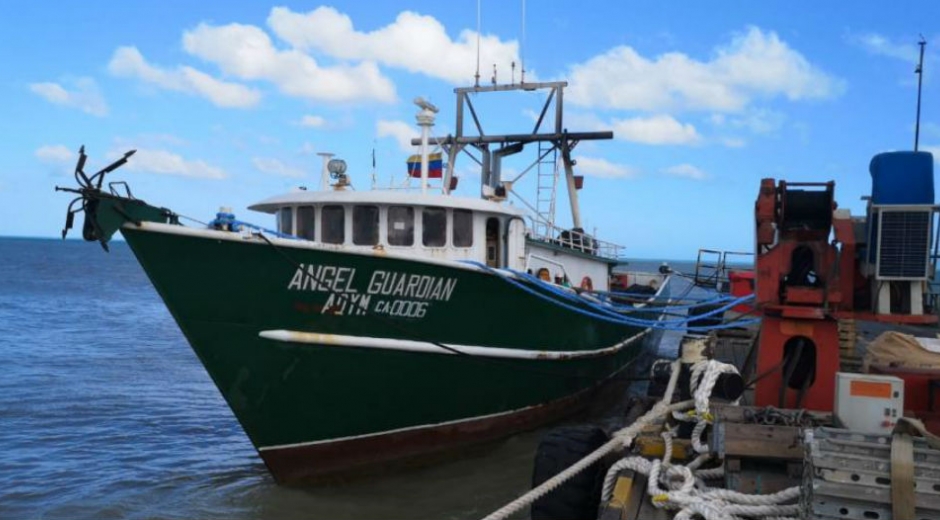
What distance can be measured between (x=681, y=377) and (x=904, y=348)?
5.99 feet

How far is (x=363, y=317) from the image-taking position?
6.67 metres

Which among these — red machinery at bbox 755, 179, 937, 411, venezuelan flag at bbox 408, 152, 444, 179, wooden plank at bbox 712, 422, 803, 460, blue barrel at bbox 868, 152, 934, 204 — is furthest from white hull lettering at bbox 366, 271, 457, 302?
blue barrel at bbox 868, 152, 934, 204

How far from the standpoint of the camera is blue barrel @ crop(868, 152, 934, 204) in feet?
13.6

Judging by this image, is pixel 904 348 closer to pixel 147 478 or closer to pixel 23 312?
pixel 147 478

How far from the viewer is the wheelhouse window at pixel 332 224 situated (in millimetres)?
8133

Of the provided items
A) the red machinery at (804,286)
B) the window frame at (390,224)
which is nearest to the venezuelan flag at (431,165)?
the window frame at (390,224)

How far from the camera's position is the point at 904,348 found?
5281mm

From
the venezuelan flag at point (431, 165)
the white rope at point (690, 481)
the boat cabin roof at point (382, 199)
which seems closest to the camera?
the white rope at point (690, 481)

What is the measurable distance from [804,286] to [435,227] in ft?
14.4

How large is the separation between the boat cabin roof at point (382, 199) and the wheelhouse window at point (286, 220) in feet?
0.30

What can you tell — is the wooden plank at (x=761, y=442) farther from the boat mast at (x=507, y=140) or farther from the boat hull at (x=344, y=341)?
the boat mast at (x=507, y=140)

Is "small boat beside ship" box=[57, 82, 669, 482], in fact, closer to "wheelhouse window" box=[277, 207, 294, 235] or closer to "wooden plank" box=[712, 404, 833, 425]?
"wheelhouse window" box=[277, 207, 294, 235]

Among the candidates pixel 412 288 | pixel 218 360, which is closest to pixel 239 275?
pixel 218 360

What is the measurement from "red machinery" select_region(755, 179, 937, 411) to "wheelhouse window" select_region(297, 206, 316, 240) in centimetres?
522
